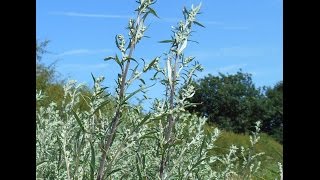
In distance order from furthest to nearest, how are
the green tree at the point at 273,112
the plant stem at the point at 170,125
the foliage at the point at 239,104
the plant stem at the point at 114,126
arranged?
the foliage at the point at 239,104
the green tree at the point at 273,112
the plant stem at the point at 170,125
the plant stem at the point at 114,126

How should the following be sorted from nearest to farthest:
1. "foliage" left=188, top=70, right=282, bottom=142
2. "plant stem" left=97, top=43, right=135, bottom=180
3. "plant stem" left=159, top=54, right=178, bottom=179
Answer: "plant stem" left=97, top=43, right=135, bottom=180, "plant stem" left=159, top=54, right=178, bottom=179, "foliage" left=188, top=70, right=282, bottom=142

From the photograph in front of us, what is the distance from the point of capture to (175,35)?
2.54 metres

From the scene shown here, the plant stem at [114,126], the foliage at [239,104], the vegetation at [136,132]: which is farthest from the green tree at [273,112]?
the plant stem at [114,126]

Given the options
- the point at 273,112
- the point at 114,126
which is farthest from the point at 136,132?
the point at 273,112

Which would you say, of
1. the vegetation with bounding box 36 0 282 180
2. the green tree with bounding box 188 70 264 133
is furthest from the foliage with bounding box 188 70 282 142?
the vegetation with bounding box 36 0 282 180

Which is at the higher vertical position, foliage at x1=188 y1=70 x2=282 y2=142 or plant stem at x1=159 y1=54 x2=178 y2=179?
foliage at x1=188 y1=70 x2=282 y2=142

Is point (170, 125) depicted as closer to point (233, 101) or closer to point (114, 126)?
point (114, 126)

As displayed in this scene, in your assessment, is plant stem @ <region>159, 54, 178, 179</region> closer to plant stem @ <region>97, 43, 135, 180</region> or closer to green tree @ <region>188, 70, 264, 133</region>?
plant stem @ <region>97, 43, 135, 180</region>

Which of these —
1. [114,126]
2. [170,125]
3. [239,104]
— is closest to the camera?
[114,126]

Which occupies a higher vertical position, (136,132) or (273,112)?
(273,112)

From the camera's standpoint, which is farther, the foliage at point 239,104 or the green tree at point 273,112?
the foliage at point 239,104

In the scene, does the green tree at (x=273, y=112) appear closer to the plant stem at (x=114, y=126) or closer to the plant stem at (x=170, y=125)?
the plant stem at (x=170, y=125)
